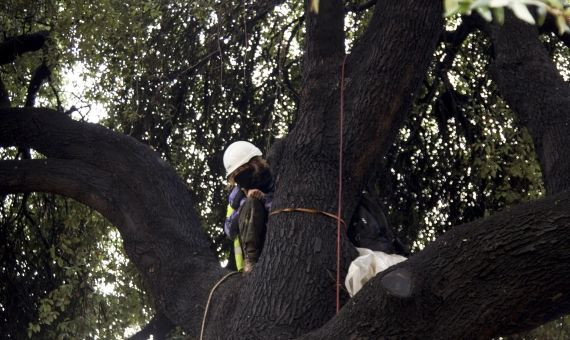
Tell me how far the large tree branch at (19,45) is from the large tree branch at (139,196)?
1156mm


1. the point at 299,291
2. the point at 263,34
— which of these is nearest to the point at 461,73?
the point at 263,34

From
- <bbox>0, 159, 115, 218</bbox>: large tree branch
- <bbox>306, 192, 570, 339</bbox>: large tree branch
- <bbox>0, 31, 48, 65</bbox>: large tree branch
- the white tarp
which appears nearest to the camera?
<bbox>306, 192, 570, 339</bbox>: large tree branch

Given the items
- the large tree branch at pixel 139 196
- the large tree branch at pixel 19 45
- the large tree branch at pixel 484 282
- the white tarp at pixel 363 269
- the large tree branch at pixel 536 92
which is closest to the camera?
the large tree branch at pixel 484 282

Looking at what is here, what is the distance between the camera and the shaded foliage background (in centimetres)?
876

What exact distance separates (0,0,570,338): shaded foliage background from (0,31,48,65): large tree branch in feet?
0.41

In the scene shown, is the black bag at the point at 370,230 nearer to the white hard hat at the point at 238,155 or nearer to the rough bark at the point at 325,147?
the rough bark at the point at 325,147

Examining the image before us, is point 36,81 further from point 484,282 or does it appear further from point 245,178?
point 484,282

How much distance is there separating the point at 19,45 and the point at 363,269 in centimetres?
414

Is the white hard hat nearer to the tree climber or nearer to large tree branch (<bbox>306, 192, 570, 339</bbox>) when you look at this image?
the tree climber

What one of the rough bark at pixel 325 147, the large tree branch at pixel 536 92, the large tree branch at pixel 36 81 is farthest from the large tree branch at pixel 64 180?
the large tree branch at pixel 536 92

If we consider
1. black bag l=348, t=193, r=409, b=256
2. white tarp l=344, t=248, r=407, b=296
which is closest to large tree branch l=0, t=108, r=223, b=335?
black bag l=348, t=193, r=409, b=256

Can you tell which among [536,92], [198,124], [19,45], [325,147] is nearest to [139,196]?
[325,147]

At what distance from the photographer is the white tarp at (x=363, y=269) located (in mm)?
5340

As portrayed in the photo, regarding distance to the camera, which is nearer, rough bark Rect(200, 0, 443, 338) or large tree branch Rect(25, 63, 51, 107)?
rough bark Rect(200, 0, 443, 338)
